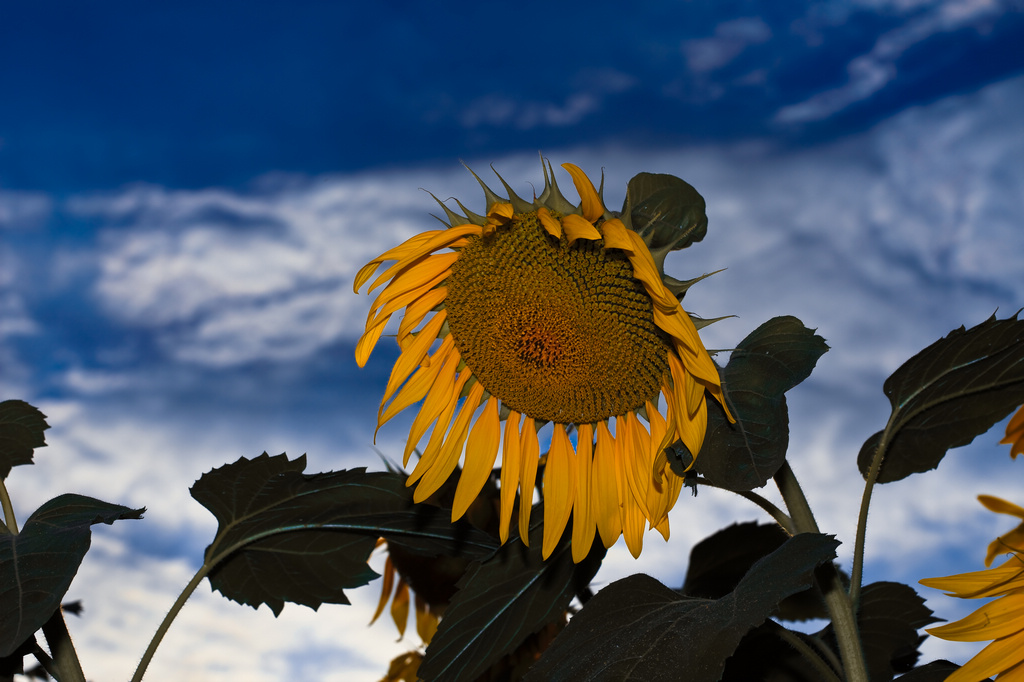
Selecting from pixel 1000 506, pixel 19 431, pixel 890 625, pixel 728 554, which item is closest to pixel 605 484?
pixel 728 554

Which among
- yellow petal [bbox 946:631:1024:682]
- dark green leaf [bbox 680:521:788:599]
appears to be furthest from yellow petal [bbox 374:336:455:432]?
yellow petal [bbox 946:631:1024:682]

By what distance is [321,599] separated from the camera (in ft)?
6.96

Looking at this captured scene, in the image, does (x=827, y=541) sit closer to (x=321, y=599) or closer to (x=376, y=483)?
(x=376, y=483)

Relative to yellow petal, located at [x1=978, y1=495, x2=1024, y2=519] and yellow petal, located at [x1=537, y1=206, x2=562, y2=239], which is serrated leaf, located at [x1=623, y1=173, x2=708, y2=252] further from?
yellow petal, located at [x1=978, y1=495, x2=1024, y2=519]

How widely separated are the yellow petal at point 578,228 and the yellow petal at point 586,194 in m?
0.02

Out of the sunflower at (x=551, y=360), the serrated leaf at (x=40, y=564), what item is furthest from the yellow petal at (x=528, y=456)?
the serrated leaf at (x=40, y=564)

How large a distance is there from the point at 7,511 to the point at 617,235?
1433mm

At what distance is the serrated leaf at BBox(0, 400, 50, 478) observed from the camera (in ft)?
7.29

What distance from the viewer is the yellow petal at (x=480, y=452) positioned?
192 cm

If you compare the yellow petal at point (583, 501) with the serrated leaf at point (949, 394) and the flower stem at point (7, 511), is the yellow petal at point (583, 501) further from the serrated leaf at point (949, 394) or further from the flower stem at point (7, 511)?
the flower stem at point (7, 511)

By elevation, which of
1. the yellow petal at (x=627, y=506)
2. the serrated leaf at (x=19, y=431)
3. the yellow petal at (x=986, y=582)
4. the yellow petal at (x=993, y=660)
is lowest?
the yellow petal at (x=993, y=660)

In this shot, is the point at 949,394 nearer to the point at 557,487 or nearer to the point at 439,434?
the point at 557,487

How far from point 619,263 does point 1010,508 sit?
0.79 meters

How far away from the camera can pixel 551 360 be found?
1.74 m
